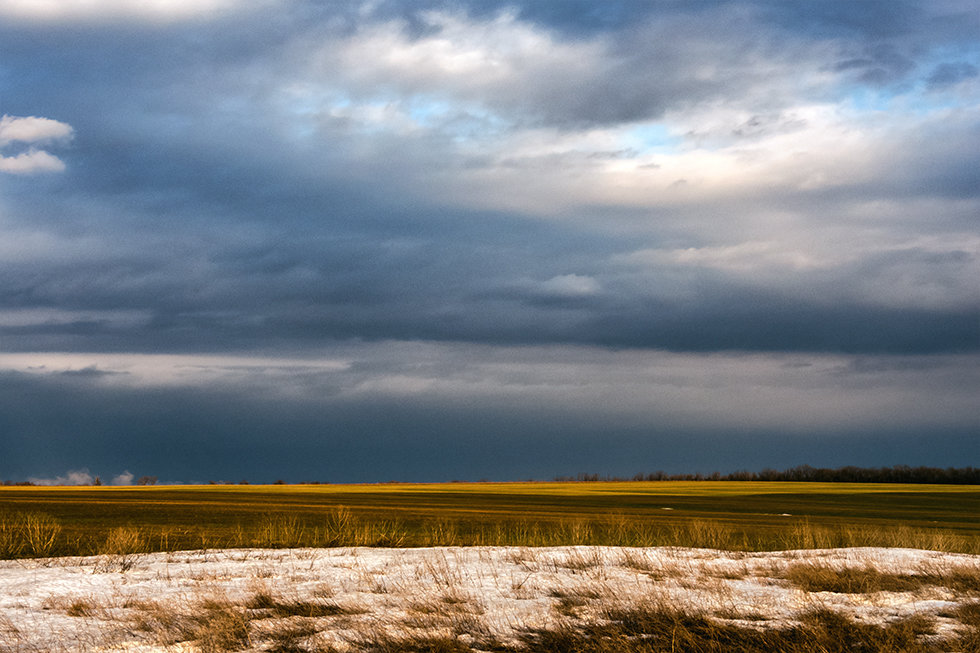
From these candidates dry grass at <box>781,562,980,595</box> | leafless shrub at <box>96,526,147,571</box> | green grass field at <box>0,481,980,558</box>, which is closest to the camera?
dry grass at <box>781,562,980,595</box>

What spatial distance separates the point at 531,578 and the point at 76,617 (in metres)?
9.01

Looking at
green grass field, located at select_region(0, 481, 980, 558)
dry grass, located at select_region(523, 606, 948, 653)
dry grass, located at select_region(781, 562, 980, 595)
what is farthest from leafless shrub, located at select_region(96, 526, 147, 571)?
dry grass, located at select_region(781, 562, 980, 595)

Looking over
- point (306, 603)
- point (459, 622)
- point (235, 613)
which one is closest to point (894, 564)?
point (459, 622)

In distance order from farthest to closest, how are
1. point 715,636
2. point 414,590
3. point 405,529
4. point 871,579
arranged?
point 405,529 → point 871,579 → point 414,590 → point 715,636

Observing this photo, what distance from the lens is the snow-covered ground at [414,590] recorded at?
1405cm

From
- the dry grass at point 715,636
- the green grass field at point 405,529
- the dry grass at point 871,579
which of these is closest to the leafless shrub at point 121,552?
the green grass field at point 405,529

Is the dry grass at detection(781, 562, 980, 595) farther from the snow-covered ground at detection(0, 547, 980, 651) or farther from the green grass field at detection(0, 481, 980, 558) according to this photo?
the green grass field at detection(0, 481, 980, 558)

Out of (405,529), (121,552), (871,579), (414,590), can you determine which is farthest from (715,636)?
(405,529)

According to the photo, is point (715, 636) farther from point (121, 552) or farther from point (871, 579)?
point (121, 552)

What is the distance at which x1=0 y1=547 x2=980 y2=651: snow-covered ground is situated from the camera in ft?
46.1

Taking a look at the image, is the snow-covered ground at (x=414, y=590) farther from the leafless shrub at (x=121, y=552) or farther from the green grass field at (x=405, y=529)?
the green grass field at (x=405, y=529)

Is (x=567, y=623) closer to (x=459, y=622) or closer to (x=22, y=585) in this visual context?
(x=459, y=622)

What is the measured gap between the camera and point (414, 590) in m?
17.5

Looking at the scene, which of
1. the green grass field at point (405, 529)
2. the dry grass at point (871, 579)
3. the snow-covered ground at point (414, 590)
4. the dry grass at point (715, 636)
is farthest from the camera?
the green grass field at point (405, 529)
